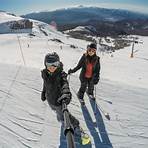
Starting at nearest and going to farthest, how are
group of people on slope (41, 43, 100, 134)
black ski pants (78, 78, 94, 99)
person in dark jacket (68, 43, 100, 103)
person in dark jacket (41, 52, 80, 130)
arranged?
1. group of people on slope (41, 43, 100, 134)
2. person in dark jacket (41, 52, 80, 130)
3. person in dark jacket (68, 43, 100, 103)
4. black ski pants (78, 78, 94, 99)

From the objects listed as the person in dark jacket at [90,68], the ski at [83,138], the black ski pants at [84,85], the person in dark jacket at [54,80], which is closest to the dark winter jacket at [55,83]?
the person in dark jacket at [54,80]

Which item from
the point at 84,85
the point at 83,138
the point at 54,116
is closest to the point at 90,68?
the point at 84,85

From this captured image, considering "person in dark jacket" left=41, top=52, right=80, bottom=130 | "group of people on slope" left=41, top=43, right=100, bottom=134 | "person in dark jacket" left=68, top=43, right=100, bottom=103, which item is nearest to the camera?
"group of people on slope" left=41, top=43, right=100, bottom=134

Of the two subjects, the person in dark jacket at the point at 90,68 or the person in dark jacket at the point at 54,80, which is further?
the person in dark jacket at the point at 90,68

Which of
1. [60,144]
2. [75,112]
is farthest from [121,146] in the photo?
[75,112]

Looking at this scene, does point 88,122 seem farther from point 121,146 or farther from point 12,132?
point 12,132

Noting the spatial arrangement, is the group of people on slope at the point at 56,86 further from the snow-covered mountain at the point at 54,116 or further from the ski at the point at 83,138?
the snow-covered mountain at the point at 54,116

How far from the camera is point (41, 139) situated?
6047mm

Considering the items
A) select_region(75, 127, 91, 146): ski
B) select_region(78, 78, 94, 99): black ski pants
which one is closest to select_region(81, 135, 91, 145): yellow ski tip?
select_region(75, 127, 91, 146): ski

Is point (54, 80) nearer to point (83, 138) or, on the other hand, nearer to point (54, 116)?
point (83, 138)

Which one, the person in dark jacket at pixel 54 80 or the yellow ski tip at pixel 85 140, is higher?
the person in dark jacket at pixel 54 80

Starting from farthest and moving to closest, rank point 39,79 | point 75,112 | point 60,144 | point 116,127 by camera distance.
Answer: point 39,79 → point 75,112 → point 116,127 → point 60,144

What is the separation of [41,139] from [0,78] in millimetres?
3876

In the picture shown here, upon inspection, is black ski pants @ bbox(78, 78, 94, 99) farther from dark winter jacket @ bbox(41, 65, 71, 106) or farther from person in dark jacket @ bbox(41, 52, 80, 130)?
dark winter jacket @ bbox(41, 65, 71, 106)
